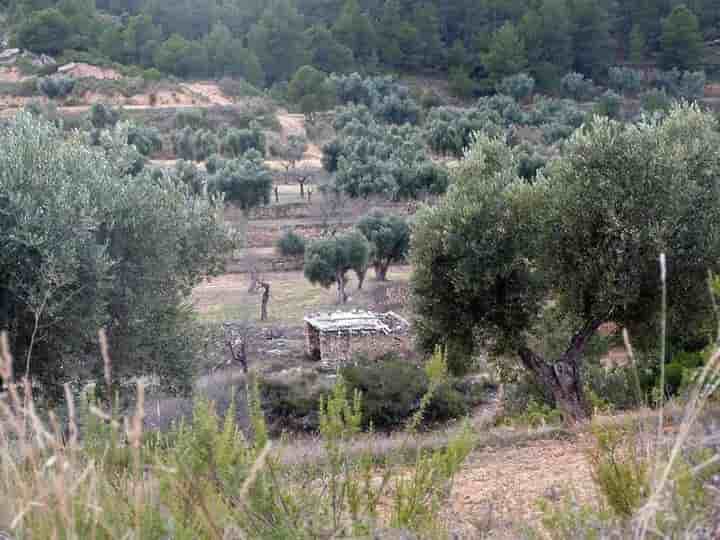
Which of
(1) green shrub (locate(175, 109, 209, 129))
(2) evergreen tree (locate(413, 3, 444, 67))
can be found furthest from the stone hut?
(2) evergreen tree (locate(413, 3, 444, 67))

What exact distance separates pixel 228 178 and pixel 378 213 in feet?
28.8

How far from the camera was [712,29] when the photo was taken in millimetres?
74500

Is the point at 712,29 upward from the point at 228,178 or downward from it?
upward

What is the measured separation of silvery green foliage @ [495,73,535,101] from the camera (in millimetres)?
67625

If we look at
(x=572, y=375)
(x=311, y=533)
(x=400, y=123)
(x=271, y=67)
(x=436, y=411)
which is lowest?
(x=436, y=411)

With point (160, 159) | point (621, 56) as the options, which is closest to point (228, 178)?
point (160, 159)

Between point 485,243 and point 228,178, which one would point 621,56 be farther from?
point 485,243

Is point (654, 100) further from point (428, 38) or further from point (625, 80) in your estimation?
point (428, 38)

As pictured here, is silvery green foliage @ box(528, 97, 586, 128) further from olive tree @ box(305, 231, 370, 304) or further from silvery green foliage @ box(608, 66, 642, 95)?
olive tree @ box(305, 231, 370, 304)

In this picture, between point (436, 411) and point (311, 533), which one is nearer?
point (311, 533)

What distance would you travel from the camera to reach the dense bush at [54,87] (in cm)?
5888

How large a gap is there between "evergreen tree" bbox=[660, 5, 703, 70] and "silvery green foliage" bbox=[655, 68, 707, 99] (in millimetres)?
1639

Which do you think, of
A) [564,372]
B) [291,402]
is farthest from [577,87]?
[564,372]

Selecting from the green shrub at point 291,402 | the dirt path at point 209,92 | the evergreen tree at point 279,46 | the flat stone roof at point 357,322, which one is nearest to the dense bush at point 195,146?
the dirt path at point 209,92
